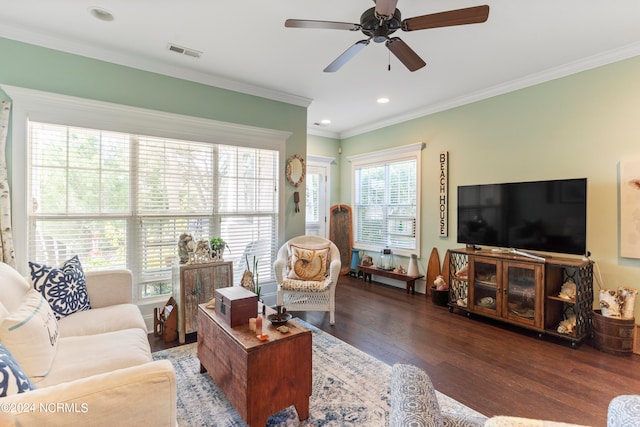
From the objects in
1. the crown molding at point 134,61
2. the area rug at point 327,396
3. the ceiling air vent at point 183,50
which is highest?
the ceiling air vent at point 183,50

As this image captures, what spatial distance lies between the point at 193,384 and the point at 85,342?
77 cm

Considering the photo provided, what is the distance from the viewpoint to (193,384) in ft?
7.19

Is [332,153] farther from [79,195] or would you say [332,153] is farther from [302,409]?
[302,409]

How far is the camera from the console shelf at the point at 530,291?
9.37 feet

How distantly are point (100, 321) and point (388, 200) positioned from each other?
167 inches

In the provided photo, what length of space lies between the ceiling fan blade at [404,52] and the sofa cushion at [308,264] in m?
2.18

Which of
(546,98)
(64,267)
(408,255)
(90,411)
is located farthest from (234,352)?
(546,98)

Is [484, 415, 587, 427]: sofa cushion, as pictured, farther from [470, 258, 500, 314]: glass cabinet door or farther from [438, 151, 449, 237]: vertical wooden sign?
[438, 151, 449, 237]: vertical wooden sign

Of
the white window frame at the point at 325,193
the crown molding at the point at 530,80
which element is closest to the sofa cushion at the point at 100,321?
the white window frame at the point at 325,193

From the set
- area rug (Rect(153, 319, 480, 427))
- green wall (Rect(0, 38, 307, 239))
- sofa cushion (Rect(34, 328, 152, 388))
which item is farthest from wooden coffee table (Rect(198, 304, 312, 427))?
green wall (Rect(0, 38, 307, 239))

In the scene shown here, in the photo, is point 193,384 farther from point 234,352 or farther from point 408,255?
point 408,255

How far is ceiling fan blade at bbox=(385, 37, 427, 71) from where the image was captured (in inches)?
84.6

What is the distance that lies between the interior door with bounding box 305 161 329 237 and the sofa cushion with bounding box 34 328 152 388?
4.04 meters

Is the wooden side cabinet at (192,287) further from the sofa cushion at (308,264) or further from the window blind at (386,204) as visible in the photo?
the window blind at (386,204)
